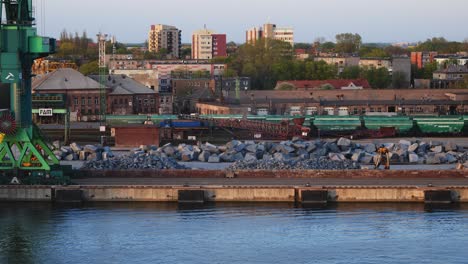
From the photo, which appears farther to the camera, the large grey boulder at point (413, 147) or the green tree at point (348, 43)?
the green tree at point (348, 43)

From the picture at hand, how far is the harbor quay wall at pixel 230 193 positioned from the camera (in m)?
31.4

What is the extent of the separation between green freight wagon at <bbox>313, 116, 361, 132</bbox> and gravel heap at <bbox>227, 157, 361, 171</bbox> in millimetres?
18534

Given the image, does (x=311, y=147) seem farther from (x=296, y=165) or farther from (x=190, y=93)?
(x=190, y=93)

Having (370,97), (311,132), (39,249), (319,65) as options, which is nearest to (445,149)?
(311,132)

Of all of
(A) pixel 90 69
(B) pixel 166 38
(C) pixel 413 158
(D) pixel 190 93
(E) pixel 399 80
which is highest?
(B) pixel 166 38

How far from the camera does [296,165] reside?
Result: 116 feet

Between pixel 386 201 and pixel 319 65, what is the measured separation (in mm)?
58080

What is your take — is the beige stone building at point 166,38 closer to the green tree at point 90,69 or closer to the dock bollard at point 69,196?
the green tree at point 90,69

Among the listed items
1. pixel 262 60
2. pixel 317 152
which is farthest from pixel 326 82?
pixel 317 152

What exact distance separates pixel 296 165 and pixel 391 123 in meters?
20.6

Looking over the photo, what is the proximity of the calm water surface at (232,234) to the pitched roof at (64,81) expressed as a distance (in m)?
30.4

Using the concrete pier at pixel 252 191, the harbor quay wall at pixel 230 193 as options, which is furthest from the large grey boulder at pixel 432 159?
the harbor quay wall at pixel 230 193

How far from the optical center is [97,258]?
81.5 ft

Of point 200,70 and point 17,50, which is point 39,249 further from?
point 200,70
